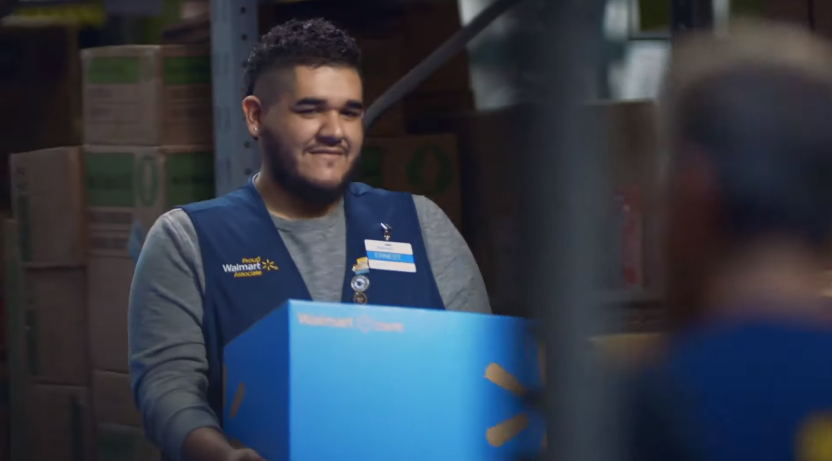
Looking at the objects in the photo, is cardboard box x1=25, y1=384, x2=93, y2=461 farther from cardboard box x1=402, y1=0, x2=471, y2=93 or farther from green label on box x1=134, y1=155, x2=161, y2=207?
cardboard box x1=402, y1=0, x2=471, y2=93

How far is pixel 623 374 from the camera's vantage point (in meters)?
0.81

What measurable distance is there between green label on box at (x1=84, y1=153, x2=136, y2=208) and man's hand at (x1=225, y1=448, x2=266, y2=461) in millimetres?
1390

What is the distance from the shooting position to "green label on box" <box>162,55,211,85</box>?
288 centimetres

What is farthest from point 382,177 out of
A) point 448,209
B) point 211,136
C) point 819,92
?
point 819,92

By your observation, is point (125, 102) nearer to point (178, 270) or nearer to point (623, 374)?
point (178, 270)

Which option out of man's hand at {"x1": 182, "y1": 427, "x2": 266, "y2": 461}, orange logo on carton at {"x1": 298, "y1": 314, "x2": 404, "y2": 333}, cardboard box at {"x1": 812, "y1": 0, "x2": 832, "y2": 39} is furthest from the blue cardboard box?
cardboard box at {"x1": 812, "y1": 0, "x2": 832, "y2": 39}

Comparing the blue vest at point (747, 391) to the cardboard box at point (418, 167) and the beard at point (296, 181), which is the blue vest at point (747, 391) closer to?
the beard at point (296, 181)

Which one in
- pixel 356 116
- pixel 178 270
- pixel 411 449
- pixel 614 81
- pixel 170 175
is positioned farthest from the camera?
pixel 170 175

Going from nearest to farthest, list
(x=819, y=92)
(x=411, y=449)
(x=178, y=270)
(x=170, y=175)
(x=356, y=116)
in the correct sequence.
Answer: (x=819, y=92) → (x=411, y=449) → (x=178, y=270) → (x=356, y=116) → (x=170, y=175)

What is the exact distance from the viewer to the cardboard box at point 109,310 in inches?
118

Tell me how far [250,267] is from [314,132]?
0.23 metres

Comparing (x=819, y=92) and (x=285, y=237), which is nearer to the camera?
(x=819, y=92)

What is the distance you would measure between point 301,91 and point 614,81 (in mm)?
1314

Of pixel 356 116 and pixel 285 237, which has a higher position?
pixel 356 116
